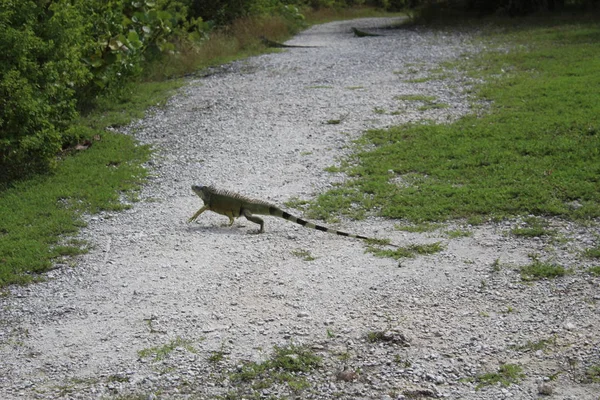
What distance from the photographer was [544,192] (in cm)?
817

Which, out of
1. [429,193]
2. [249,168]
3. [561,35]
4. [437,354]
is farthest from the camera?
[561,35]

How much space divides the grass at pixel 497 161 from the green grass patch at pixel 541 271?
1.29 meters

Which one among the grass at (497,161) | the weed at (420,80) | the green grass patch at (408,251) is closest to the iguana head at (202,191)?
the grass at (497,161)

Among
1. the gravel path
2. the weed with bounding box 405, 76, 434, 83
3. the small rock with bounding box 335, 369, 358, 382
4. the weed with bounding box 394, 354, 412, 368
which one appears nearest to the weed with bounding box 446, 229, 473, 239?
the gravel path

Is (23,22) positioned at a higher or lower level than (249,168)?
higher

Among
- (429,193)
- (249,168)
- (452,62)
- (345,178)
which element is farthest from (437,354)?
(452,62)

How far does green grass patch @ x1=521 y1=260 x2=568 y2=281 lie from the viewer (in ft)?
20.8

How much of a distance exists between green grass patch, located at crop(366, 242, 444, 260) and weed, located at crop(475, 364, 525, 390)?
2.09 metres

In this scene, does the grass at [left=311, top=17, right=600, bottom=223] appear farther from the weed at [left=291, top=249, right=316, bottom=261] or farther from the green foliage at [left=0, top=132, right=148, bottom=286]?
the green foliage at [left=0, top=132, right=148, bottom=286]

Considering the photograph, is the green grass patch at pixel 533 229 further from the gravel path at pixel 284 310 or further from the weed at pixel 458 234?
the weed at pixel 458 234

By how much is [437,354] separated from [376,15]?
33.0 metres

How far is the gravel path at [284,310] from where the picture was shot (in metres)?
5.05

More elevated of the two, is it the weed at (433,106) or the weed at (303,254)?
the weed at (433,106)

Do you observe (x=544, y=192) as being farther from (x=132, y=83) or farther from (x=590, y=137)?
(x=132, y=83)
